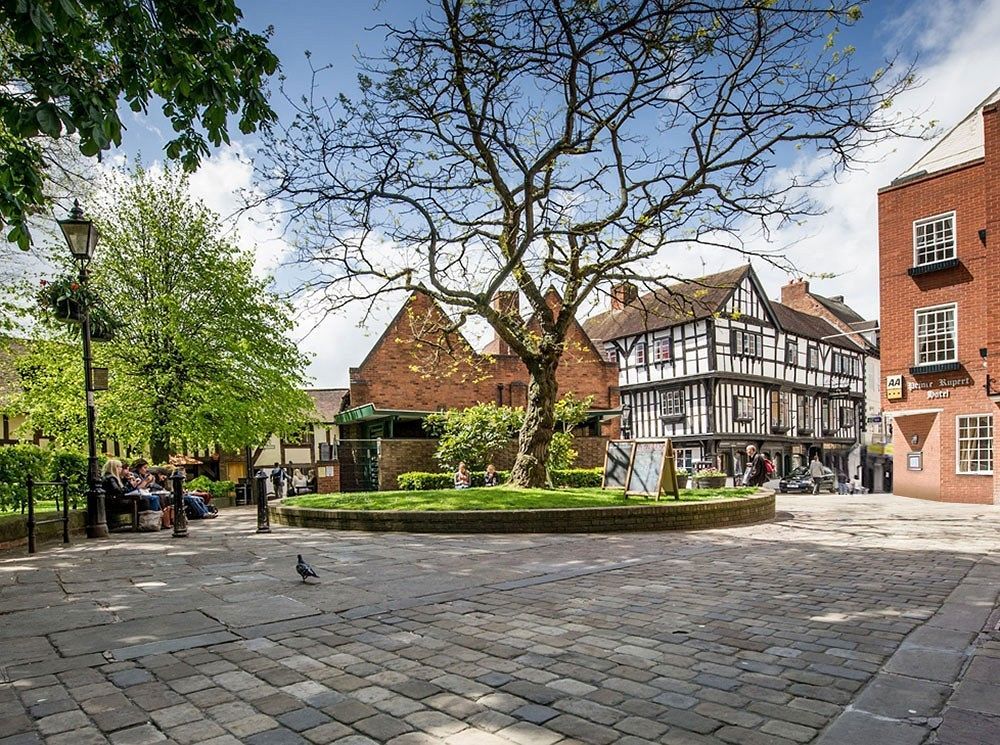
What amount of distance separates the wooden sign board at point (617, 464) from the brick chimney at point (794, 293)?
39.4 meters

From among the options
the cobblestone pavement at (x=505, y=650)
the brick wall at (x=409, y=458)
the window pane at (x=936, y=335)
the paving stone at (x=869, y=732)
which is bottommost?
the brick wall at (x=409, y=458)

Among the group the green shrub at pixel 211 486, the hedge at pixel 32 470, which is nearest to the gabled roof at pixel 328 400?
the green shrub at pixel 211 486

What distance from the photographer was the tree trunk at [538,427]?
14.8m

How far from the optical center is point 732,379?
3650 cm

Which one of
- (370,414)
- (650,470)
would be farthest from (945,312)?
(370,414)

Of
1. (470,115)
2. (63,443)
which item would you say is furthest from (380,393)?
(470,115)

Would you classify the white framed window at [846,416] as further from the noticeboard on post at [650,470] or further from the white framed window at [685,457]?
the noticeboard on post at [650,470]

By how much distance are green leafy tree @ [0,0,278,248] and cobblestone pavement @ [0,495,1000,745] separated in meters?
3.18

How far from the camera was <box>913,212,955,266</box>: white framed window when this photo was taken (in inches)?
816

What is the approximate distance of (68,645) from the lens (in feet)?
14.9

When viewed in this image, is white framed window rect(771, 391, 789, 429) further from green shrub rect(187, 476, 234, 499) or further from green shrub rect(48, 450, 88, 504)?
green shrub rect(48, 450, 88, 504)

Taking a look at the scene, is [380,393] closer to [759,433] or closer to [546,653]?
[546,653]

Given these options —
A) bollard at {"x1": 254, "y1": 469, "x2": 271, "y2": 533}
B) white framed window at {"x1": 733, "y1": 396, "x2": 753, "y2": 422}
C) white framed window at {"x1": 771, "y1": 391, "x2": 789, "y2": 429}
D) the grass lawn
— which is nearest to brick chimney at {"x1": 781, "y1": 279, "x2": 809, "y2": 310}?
white framed window at {"x1": 771, "y1": 391, "x2": 789, "y2": 429}

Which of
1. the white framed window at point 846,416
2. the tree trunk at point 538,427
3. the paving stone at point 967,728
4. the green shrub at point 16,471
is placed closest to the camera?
the paving stone at point 967,728
